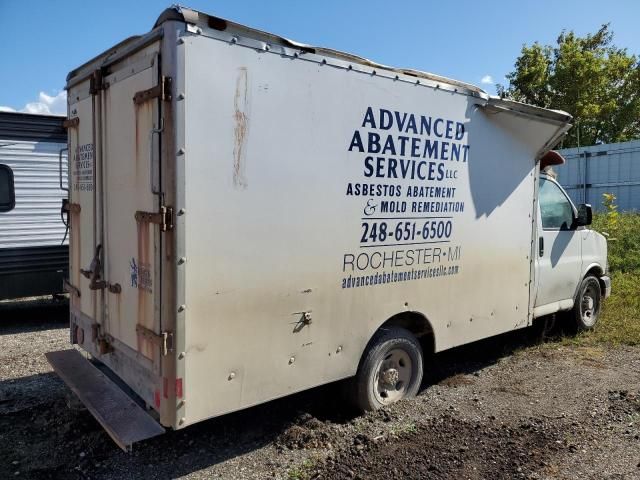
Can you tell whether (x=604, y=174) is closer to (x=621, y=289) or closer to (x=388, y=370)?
(x=621, y=289)

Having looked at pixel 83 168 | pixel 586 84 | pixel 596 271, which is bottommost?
pixel 596 271

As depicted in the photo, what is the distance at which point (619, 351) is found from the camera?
6293mm

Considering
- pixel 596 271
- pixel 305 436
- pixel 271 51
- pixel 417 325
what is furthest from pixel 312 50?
pixel 596 271

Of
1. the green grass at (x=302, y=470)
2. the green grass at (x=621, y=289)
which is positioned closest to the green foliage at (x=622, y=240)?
the green grass at (x=621, y=289)

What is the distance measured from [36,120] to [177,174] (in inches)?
219

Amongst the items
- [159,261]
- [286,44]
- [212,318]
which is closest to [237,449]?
[212,318]

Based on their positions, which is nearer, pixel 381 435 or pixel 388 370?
pixel 381 435

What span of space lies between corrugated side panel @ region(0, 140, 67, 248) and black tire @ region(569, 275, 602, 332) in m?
7.06

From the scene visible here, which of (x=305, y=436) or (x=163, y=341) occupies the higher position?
(x=163, y=341)

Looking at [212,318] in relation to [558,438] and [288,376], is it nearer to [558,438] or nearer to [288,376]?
[288,376]

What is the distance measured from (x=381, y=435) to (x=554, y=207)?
3.55 metres

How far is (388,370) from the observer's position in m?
4.39

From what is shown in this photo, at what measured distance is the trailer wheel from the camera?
411 centimetres

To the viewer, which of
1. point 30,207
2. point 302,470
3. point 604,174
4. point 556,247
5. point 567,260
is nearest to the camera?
point 302,470
